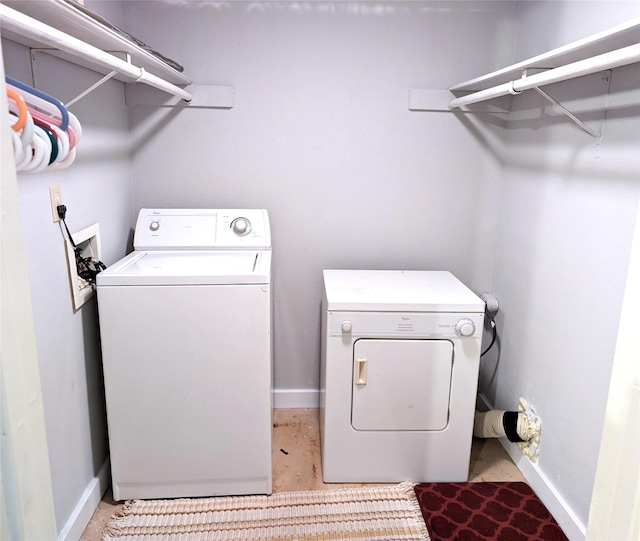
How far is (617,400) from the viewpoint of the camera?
2.58 ft

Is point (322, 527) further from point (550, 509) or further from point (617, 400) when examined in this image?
point (617, 400)

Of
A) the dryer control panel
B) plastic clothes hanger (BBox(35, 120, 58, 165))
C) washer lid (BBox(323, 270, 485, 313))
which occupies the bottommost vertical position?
washer lid (BBox(323, 270, 485, 313))

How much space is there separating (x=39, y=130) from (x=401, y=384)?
5.01 feet

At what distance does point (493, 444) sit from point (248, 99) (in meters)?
2.02

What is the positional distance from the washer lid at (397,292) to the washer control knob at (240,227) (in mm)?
422

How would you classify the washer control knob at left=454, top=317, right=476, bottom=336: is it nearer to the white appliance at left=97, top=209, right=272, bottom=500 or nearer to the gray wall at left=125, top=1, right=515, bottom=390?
the gray wall at left=125, top=1, right=515, bottom=390

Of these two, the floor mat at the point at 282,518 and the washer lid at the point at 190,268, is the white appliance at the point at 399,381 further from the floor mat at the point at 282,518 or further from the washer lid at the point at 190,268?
the washer lid at the point at 190,268

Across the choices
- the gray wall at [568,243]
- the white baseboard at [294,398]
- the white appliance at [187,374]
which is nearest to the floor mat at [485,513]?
the gray wall at [568,243]

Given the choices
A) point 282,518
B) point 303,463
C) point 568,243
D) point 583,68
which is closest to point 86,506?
point 282,518

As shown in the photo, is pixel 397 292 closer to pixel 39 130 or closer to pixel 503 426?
pixel 503 426

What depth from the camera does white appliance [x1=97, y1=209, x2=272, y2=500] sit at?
1765mm

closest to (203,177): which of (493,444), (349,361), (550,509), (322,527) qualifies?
(349,361)

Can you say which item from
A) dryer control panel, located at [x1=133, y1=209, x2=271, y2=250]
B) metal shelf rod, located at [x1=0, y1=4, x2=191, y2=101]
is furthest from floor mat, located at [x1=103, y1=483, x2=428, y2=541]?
metal shelf rod, located at [x1=0, y1=4, x2=191, y2=101]

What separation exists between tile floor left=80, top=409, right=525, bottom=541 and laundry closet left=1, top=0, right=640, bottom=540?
0.08 meters
